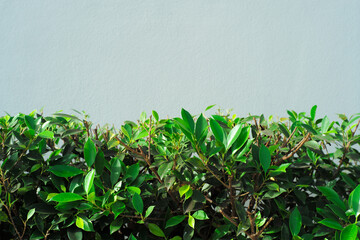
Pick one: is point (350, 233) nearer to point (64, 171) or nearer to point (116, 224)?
point (116, 224)

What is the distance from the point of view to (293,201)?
4.28 ft

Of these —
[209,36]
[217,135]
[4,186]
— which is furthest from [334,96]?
[4,186]

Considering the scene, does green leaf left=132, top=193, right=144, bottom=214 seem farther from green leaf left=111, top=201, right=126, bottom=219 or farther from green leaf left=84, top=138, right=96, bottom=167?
green leaf left=84, top=138, right=96, bottom=167

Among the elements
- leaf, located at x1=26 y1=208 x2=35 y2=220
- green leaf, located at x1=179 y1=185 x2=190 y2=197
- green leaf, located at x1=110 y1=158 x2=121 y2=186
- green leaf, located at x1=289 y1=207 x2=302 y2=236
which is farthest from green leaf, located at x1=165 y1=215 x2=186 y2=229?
leaf, located at x1=26 y1=208 x2=35 y2=220

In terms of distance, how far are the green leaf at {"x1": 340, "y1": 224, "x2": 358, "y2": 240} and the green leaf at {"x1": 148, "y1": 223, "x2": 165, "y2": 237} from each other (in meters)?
0.53

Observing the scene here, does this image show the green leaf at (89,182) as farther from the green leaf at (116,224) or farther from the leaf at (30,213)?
the leaf at (30,213)

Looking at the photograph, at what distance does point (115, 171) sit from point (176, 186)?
22cm

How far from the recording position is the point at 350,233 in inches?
36.4

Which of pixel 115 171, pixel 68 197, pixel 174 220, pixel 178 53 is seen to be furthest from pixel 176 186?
pixel 178 53

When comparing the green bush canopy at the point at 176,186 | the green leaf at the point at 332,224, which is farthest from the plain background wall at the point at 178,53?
the green leaf at the point at 332,224

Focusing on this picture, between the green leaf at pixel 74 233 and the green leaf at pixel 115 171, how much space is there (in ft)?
0.74

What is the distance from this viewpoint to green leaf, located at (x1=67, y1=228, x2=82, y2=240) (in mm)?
1151

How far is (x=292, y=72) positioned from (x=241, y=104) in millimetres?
537

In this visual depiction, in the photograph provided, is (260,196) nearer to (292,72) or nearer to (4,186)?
(4,186)
